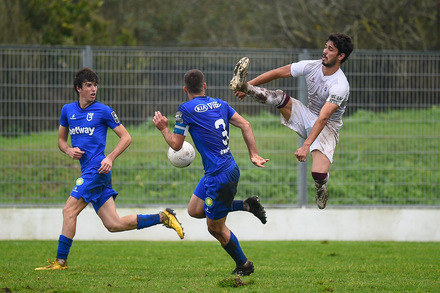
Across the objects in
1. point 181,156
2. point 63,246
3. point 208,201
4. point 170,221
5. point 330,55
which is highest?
point 330,55

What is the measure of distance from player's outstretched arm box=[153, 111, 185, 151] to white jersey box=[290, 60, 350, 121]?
66.2 inches

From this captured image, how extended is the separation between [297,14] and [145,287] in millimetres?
21028

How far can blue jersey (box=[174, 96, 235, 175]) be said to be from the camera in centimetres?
733

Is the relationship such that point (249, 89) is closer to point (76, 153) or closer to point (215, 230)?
point (215, 230)

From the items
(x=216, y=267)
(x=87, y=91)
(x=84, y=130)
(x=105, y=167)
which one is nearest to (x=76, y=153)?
(x=84, y=130)

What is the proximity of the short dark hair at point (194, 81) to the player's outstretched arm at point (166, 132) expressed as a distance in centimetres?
46

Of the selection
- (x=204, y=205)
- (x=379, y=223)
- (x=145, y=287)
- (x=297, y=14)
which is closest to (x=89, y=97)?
(x=204, y=205)

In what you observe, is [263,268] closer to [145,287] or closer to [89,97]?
[145,287]

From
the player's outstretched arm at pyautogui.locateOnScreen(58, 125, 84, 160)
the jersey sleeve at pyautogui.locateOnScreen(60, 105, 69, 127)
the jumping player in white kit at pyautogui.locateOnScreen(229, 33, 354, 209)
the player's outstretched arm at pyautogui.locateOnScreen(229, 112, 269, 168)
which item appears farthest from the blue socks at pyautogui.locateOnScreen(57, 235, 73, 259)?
the jumping player in white kit at pyautogui.locateOnScreen(229, 33, 354, 209)

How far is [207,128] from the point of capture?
24.0 feet

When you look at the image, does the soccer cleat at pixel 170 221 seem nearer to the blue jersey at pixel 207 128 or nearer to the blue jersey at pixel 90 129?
the blue jersey at pixel 90 129

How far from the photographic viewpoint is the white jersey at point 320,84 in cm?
776

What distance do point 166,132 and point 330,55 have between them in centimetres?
210

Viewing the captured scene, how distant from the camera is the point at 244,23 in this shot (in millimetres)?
31484
